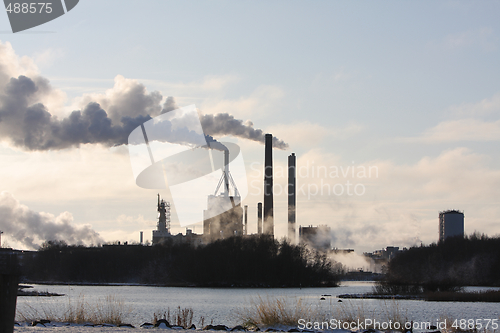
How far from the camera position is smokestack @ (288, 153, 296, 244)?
10806cm

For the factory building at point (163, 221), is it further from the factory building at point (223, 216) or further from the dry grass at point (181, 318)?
the dry grass at point (181, 318)

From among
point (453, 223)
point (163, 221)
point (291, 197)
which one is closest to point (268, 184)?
point (291, 197)

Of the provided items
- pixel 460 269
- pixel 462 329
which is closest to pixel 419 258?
pixel 460 269

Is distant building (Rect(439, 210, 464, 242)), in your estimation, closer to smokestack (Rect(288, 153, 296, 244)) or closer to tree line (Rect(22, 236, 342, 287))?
smokestack (Rect(288, 153, 296, 244))

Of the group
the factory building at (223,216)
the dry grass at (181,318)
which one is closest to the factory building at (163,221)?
the factory building at (223,216)

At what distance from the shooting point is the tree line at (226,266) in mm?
99625

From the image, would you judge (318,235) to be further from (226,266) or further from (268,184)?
(268,184)

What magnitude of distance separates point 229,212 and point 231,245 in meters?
22.4

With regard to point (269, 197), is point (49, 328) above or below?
below

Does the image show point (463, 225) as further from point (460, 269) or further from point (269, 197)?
point (269, 197)

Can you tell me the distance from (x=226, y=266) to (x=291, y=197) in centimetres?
2060

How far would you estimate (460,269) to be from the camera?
4040 inches

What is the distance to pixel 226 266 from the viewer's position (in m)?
100

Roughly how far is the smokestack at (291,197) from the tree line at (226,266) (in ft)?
19.5
